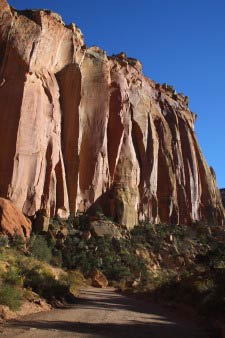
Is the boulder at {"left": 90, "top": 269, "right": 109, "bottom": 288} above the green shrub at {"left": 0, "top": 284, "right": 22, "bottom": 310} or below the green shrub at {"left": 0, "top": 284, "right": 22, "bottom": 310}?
A: above

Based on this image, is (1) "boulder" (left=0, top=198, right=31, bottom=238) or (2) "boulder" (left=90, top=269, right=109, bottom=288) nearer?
(1) "boulder" (left=0, top=198, right=31, bottom=238)

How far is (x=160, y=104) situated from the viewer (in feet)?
249

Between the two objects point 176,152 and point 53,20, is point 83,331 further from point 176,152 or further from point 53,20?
point 176,152

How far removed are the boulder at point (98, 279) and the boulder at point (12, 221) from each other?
678cm

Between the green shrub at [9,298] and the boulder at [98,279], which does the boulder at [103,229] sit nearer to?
the boulder at [98,279]

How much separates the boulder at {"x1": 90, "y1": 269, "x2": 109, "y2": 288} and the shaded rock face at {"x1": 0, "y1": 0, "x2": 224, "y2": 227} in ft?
27.6

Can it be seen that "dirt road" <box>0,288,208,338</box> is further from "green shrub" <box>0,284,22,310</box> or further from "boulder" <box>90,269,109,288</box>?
"boulder" <box>90,269,109,288</box>

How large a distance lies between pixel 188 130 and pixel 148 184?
67.9 feet

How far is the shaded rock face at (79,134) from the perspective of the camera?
45031mm

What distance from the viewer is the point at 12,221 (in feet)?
124

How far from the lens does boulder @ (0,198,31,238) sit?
3656 centimetres

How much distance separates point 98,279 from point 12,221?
8.93 m

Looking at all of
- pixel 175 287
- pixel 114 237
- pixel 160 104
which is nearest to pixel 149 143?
pixel 160 104

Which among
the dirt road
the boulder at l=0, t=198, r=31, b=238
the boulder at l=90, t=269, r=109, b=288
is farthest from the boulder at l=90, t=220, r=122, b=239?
the dirt road
